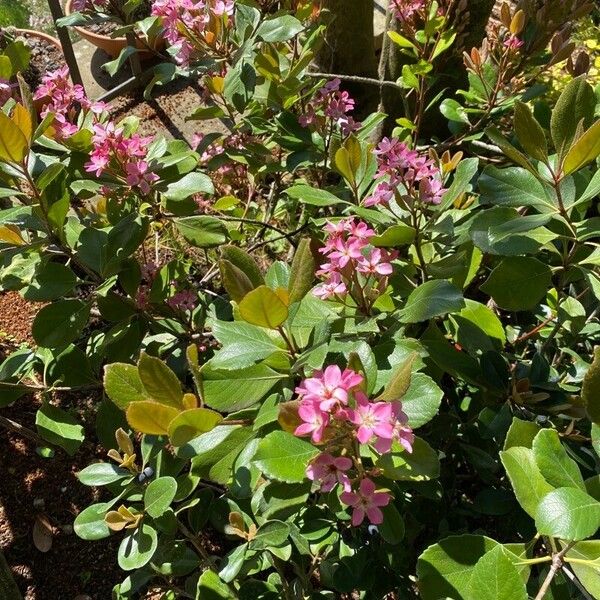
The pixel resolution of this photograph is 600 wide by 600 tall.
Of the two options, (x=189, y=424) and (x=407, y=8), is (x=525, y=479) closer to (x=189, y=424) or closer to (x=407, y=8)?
(x=189, y=424)

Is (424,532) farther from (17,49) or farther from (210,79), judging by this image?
(17,49)

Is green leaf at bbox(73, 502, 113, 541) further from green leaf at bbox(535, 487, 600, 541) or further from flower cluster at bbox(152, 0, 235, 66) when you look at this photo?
flower cluster at bbox(152, 0, 235, 66)

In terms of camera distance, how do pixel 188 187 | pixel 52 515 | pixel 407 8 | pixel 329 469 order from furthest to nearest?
pixel 52 515 → pixel 407 8 → pixel 188 187 → pixel 329 469

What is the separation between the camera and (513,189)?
3.11 feet

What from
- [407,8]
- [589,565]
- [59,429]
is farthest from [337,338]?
[407,8]

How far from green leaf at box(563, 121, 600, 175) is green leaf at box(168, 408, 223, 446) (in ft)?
1.96

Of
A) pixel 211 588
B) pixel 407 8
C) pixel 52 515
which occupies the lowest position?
pixel 52 515

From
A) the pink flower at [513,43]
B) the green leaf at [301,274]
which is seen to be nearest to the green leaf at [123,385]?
the green leaf at [301,274]

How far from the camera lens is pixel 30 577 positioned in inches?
65.7

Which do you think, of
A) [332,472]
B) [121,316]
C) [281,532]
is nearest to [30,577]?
[121,316]

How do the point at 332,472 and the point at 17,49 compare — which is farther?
the point at 17,49

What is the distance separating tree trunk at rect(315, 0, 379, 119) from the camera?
2215 mm

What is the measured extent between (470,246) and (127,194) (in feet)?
2.62

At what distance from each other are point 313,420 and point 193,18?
111 centimetres
